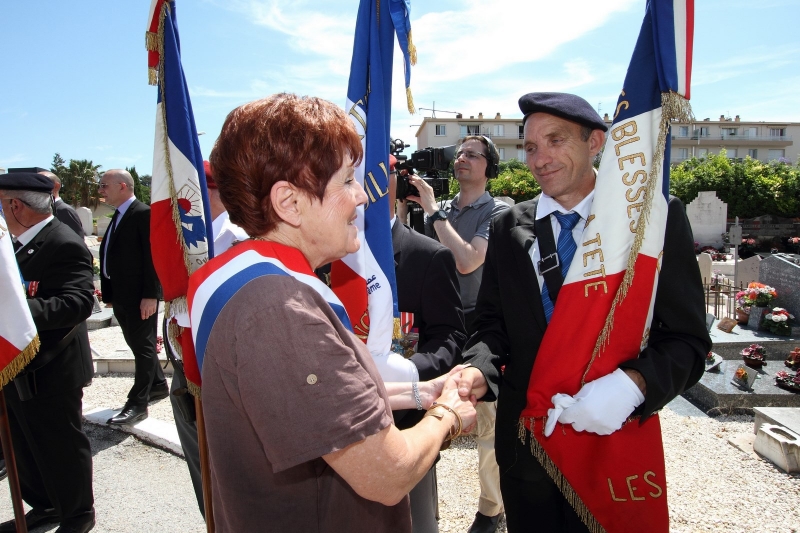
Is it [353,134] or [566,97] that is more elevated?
[566,97]

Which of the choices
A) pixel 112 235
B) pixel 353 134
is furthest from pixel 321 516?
pixel 112 235

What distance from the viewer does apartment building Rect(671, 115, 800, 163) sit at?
243 ft

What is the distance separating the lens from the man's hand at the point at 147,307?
5426mm

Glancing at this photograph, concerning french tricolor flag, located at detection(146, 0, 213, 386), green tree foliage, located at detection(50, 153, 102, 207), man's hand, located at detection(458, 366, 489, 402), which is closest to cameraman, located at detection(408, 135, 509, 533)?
man's hand, located at detection(458, 366, 489, 402)

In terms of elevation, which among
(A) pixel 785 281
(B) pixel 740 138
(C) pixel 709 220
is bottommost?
(C) pixel 709 220

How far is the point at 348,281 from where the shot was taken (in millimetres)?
2389

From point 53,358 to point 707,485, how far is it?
192 inches

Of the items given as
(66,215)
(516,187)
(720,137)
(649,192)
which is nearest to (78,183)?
(516,187)

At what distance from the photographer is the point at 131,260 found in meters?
5.39

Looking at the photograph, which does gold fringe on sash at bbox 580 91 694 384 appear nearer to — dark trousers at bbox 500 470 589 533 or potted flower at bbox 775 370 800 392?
dark trousers at bbox 500 470 589 533

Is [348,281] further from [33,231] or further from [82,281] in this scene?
[33,231]

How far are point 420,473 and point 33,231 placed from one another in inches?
139

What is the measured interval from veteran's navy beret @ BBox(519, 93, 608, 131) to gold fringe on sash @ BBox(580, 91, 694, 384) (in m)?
0.26

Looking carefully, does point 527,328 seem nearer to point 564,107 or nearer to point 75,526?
point 564,107
